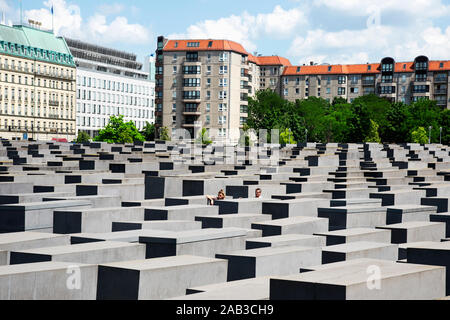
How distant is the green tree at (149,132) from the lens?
14664 centimetres

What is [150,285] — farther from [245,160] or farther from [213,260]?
[245,160]

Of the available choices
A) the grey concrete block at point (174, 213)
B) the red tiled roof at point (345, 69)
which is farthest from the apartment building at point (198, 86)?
the grey concrete block at point (174, 213)

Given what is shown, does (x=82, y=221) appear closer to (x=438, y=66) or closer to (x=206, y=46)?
(x=206, y=46)

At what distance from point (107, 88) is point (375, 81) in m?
60.2

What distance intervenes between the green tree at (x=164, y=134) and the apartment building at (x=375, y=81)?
2079 inches

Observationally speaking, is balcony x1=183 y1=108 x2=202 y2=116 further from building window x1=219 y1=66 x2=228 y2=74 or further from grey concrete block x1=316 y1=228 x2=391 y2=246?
grey concrete block x1=316 y1=228 x2=391 y2=246

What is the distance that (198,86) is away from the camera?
136 meters

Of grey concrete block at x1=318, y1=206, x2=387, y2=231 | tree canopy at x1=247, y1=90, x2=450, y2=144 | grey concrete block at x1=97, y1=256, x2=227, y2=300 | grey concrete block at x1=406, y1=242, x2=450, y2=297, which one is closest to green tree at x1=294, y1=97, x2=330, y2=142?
tree canopy at x1=247, y1=90, x2=450, y2=144

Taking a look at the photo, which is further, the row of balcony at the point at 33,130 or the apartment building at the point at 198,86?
the apartment building at the point at 198,86

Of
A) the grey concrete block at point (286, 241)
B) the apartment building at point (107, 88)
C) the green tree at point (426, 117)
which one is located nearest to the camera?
the grey concrete block at point (286, 241)

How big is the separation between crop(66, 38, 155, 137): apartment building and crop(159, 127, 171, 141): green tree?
15.7 metres

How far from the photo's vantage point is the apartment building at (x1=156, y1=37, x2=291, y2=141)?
137 metres

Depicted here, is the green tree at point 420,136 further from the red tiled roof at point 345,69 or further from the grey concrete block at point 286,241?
the grey concrete block at point 286,241
